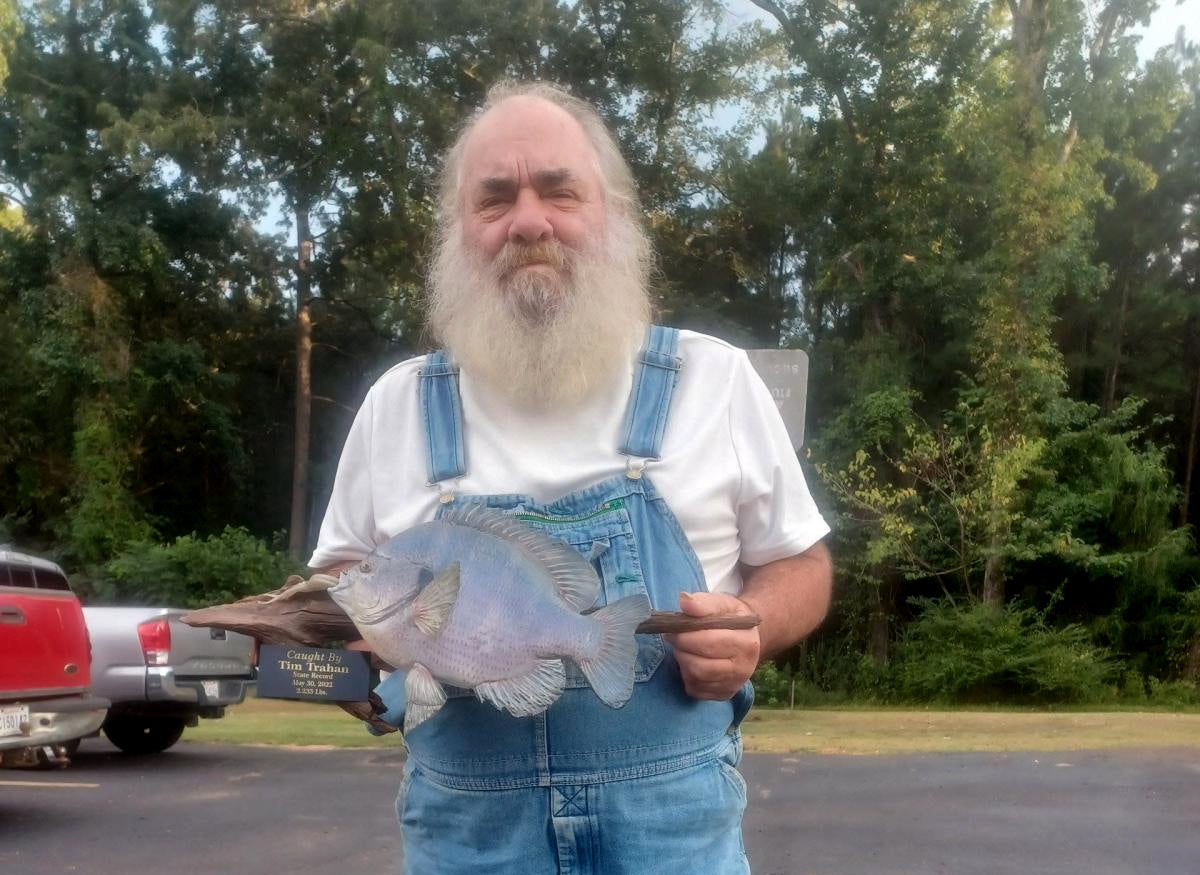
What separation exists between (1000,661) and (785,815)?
10499 mm

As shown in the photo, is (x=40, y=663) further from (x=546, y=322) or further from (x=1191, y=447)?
(x=1191, y=447)

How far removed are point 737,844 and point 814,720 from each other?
10.8 m

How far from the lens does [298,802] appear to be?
6887 mm

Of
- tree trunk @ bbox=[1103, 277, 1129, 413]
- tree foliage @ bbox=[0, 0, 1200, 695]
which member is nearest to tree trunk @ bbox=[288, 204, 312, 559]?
tree foliage @ bbox=[0, 0, 1200, 695]

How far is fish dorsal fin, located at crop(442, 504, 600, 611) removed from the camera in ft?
4.64

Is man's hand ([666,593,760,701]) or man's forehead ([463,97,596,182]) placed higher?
man's forehead ([463,97,596,182])

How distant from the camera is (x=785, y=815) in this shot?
21.4 ft

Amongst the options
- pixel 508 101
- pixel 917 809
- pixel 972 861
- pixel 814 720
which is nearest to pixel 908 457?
pixel 814 720

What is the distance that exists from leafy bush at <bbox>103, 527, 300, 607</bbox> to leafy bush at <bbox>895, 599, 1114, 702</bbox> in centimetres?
957

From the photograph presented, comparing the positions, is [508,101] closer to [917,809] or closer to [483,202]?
[483,202]

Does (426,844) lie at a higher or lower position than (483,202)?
lower

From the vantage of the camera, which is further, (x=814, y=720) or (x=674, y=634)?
(x=814, y=720)

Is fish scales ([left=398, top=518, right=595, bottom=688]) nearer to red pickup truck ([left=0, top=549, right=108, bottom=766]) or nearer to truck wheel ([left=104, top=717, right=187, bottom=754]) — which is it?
red pickup truck ([left=0, top=549, right=108, bottom=766])

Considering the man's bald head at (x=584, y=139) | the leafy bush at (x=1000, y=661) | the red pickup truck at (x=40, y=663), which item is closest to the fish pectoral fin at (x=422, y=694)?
the man's bald head at (x=584, y=139)
